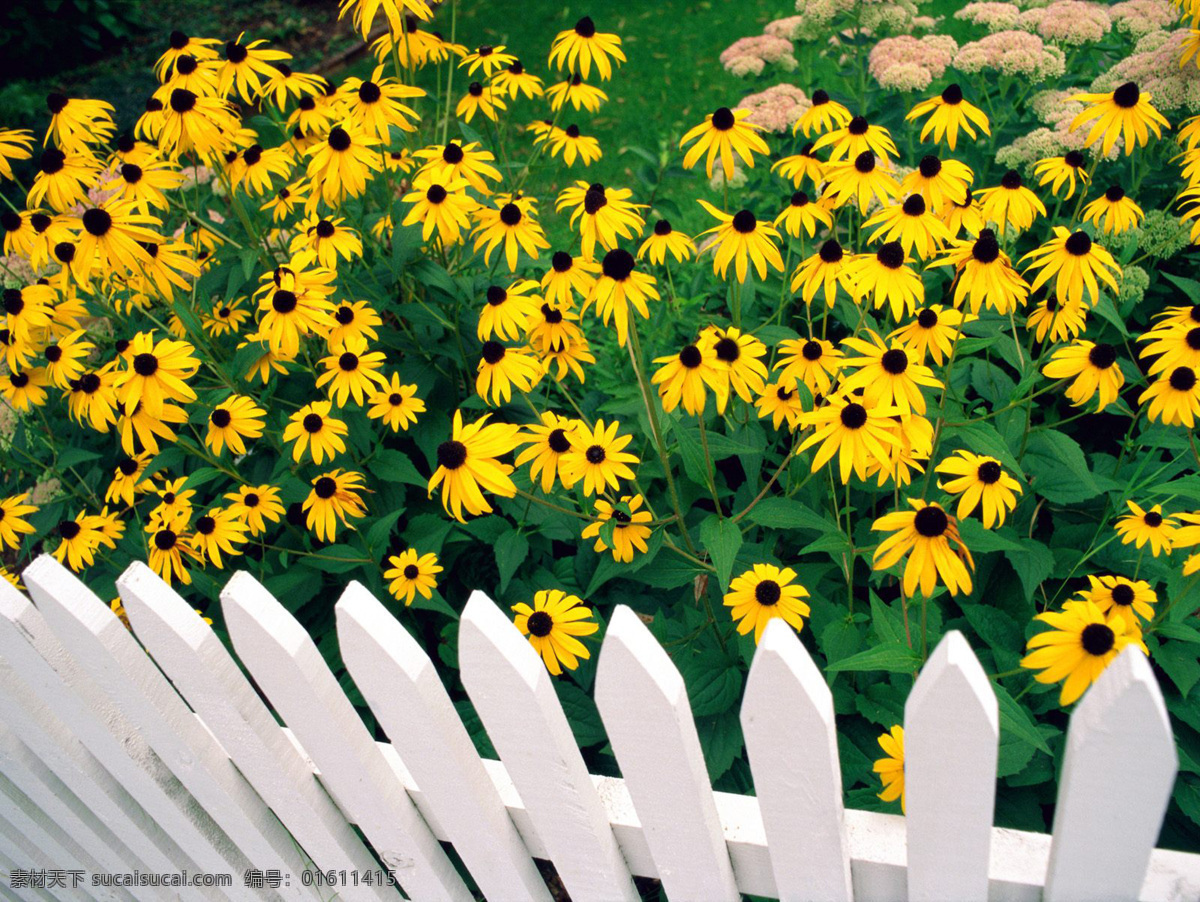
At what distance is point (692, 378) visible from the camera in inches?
68.4

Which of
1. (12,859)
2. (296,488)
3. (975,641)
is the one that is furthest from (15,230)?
(975,641)

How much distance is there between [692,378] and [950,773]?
0.88 metres

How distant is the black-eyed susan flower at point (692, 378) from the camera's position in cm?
171

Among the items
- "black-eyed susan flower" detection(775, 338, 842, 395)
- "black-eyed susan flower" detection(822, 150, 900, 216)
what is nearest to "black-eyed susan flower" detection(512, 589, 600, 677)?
"black-eyed susan flower" detection(775, 338, 842, 395)

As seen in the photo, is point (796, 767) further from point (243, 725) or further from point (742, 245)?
point (742, 245)

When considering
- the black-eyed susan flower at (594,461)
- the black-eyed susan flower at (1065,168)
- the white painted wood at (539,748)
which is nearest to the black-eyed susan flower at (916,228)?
the black-eyed susan flower at (1065,168)

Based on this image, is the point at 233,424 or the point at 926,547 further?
the point at 233,424

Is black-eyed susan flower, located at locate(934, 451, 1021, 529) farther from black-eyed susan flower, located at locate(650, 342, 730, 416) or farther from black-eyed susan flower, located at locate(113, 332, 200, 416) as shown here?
black-eyed susan flower, located at locate(113, 332, 200, 416)

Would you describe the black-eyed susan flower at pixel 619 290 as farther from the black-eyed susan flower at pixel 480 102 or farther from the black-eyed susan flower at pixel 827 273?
the black-eyed susan flower at pixel 480 102

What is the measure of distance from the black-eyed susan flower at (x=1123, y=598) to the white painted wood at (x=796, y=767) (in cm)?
59

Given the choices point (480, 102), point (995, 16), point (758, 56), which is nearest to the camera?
point (480, 102)

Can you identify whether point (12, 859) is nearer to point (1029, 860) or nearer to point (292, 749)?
point (292, 749)

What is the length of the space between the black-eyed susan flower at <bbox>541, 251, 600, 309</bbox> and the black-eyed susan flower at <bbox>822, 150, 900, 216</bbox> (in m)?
0.62

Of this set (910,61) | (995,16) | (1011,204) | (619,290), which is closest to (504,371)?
(619,290)
